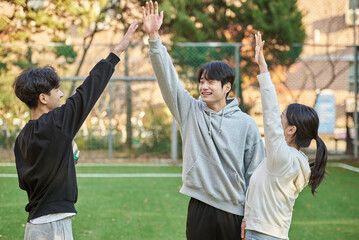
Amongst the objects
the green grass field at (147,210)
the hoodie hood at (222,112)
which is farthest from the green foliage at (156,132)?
the hoodie hood at (222,112)

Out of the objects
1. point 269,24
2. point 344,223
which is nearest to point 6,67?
point 269,24

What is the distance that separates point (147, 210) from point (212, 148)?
127 inches

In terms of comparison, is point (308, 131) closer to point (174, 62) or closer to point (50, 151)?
point (50, 151)

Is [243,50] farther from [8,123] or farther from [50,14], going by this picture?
[8,123]

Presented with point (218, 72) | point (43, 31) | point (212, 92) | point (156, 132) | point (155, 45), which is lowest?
point (156, 132)

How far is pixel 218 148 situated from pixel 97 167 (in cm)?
668

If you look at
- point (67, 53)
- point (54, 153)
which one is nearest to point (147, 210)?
point (54, 153)

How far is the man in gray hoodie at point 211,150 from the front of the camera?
99.7 inches

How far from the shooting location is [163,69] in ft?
8.14

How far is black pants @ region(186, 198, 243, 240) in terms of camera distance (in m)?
2.54

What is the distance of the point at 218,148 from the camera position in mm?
2572

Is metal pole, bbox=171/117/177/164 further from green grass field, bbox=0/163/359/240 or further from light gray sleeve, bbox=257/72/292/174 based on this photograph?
light gray sleeve, bbox=257/72/292/174

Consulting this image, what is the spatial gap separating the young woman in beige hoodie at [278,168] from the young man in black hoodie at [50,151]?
2.54ft

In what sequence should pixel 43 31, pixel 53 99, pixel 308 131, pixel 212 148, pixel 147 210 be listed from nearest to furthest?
pixel 53 99 < pixel 308 131 < pixel 212 148 < pixel 147 210 < pixel 43 31
